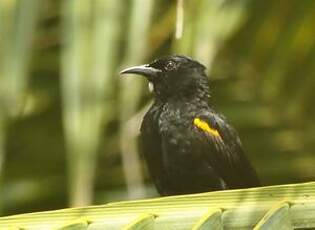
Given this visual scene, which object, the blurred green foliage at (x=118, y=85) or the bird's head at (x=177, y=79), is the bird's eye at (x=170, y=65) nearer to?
the bird's head at (x=177, y=79)

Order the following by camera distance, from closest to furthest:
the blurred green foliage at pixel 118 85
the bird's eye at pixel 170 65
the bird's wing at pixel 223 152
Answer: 1. the blurred green foliage at pixel 118 85
2. the bird's wing at pixel 223 152
3. the bird's eye at pixel 170 65

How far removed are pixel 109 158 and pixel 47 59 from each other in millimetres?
190

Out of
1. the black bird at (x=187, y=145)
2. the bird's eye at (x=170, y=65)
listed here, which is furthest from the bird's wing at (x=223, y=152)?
the bird's eye at (x=170, y=65)

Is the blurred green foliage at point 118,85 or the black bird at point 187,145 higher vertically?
the blurred green foliage at point 118,85

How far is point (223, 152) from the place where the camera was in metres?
→ 1.58

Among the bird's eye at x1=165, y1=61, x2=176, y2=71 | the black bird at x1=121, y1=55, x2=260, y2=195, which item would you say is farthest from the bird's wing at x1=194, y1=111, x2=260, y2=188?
the bird's eye at x1=165, y1=61, x2=176, y2=71

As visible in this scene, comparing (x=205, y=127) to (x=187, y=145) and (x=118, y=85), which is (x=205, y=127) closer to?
(x=187, y=145)

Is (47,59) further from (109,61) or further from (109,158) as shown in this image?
(109,61)

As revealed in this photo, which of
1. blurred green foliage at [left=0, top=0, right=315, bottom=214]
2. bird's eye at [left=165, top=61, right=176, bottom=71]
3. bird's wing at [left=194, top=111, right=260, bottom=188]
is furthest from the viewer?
bird's eye at [left=165, top=61, right=176, bottom=71]

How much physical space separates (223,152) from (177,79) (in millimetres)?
178

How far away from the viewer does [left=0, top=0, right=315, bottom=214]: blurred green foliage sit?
532 mm

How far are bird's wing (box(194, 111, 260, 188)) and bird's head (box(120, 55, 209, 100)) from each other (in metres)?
0.06

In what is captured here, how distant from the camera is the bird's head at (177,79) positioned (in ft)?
5.27

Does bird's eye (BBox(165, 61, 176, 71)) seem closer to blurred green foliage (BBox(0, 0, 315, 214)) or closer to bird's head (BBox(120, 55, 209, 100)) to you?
bird's head (BBox(120, 55, 209, 100))
